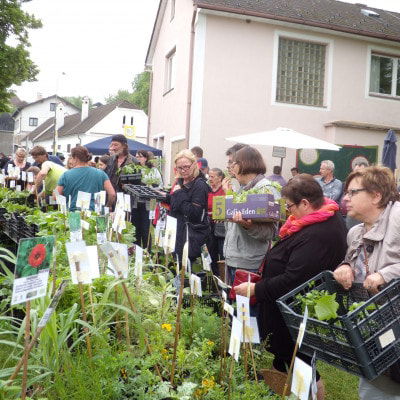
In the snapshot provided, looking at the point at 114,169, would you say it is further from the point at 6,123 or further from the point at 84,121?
the point at 6,123

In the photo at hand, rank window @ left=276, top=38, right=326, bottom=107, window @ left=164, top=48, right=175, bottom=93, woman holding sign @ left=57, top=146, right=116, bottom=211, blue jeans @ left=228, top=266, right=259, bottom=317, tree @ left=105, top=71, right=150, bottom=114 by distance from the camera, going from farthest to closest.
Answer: tree @ left=105, top=71, right=150, bottom=114, window @ left=164, top=48, right=175, bottom=93, window @ left=276, top=38, right=326, bottom=107, woman holding sign @ left=57, top=146, right=116, bottom=211, blue jeans @ left=228, top=266, right=259, bottom=317

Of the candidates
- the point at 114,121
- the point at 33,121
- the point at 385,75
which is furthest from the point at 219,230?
the point at 33,121

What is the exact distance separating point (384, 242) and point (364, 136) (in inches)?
451

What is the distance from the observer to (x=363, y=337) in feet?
6.31

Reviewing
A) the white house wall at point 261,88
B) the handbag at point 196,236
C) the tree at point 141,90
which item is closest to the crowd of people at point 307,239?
the handbag at point 196,236

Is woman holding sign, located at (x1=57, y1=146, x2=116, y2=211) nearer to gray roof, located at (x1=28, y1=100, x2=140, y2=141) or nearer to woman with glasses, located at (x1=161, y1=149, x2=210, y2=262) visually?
woman with glasses, located at (x1=161, y1=149, x2=210, y2=262)

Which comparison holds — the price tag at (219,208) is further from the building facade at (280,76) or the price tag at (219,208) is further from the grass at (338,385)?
the building facade at (280,76)

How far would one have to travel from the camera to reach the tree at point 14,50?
20.0m

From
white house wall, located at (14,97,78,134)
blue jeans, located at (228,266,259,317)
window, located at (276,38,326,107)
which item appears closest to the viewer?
blue jeans, located at (228,266,259,317)

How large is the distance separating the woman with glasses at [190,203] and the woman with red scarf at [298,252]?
1.64 metres

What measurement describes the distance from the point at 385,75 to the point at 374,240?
1278 centimetres

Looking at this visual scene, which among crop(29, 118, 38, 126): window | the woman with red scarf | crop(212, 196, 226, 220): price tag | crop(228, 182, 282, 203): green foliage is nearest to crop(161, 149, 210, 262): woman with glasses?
crop(212, 196, 226, 220): price tag

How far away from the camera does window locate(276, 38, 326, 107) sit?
12836mm

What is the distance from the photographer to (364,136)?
13133 millimetres
